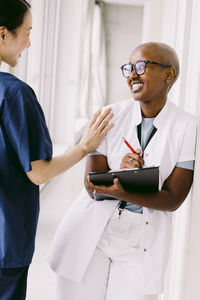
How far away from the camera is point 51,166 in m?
1.35

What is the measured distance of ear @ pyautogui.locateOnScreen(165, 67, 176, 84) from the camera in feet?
4.32

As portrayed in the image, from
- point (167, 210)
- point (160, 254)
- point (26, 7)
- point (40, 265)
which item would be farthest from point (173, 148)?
point (40, 265)

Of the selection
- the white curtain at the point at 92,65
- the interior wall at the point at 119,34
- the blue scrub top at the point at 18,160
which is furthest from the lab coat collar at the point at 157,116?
the interior wall at the point at 119,34

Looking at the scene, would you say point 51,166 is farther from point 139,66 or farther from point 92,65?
point 92,65

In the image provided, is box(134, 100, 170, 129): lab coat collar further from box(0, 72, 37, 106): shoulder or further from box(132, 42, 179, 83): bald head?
box(0, 72, 37, 106): shoulder

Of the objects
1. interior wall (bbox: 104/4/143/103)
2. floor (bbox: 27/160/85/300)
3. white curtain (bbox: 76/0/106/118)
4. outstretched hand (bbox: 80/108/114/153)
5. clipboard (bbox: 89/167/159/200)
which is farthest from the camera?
interior wall (bbox: 104/4/143/103)

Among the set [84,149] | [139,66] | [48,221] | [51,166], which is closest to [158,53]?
[139,66]

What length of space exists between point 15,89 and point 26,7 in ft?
0.95

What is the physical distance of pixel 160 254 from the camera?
52.3 inches

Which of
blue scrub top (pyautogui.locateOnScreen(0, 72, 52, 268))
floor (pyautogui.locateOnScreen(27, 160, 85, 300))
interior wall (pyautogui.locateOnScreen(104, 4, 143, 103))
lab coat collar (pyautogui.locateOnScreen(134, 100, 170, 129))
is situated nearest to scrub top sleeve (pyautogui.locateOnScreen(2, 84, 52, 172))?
blue scrub top (pyautogui.locateOnScreen(0, 72, 52, 268))

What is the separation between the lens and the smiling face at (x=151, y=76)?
1297mm

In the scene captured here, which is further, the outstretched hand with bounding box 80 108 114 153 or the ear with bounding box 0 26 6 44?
the outstretched hand with bounding box 80 108 114 153

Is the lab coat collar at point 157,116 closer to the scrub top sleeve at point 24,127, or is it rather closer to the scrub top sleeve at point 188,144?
the scrub top sleeve at point 188,144

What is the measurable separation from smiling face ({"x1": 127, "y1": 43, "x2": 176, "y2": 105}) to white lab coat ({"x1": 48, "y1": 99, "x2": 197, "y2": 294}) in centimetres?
6
